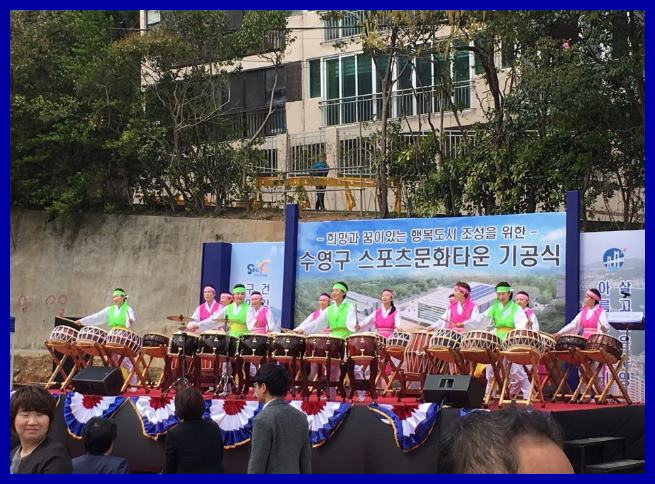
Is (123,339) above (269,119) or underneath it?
underneath

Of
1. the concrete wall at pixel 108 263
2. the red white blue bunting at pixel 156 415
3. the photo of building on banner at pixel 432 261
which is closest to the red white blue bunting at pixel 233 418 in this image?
the red white blue bunting at pixel 156 415

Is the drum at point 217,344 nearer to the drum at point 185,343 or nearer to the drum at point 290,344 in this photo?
the drum at point 185,343

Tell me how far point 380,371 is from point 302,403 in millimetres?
1968

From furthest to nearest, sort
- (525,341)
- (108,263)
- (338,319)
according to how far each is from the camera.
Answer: (108,263), (338,319), (525,341)

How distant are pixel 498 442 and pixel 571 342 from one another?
803 centimetres

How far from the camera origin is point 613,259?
38.5 feet

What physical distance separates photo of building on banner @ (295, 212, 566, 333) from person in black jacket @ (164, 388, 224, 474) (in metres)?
6.05

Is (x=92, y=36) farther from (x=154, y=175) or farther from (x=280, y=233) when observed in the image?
(x=280, y=233)

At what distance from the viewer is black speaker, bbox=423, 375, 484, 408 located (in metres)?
9.16

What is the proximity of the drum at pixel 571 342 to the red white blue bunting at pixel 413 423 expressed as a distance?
1663 mm

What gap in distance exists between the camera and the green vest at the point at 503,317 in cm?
1077

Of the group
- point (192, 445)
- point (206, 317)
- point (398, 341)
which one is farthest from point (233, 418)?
point (192, 445)

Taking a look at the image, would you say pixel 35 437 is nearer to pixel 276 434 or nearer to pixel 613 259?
pixel 276 434

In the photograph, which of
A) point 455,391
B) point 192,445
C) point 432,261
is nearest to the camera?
point 192,445
